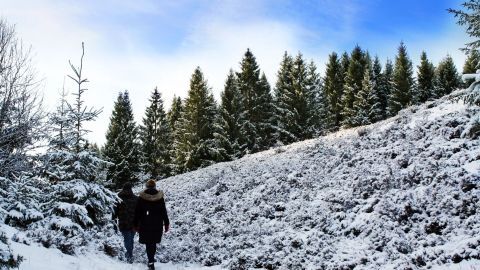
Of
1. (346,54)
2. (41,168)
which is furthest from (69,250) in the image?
(346,54)

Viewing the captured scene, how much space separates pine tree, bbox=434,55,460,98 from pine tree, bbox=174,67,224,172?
24189 mm

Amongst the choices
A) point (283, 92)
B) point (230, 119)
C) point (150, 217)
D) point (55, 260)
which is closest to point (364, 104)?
point (283, 92)

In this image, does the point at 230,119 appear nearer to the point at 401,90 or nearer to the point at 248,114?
the point at 248,114

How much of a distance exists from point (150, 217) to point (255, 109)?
1248 inches

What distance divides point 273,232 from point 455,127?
7.05 metres

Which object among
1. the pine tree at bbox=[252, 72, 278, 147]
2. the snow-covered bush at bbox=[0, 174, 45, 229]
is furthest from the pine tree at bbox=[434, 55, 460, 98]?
Answer: the snow-covered bush at bbox=[0, 174, 45, 229]

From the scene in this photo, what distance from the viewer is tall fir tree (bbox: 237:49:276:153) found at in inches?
1540

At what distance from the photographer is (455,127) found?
14.3 meters

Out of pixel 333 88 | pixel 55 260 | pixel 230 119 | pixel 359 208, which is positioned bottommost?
pixel 55 260

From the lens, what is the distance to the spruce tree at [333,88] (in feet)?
159

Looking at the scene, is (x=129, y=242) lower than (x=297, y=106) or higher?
lower

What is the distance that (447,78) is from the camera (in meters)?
47.3

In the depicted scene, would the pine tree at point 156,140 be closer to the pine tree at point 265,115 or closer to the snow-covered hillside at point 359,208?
the pine tree at point 265,115

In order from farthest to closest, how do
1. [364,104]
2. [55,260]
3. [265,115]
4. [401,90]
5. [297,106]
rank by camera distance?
[401,90] → [265,115] → [364,104] → [297,106] → [55,260]
